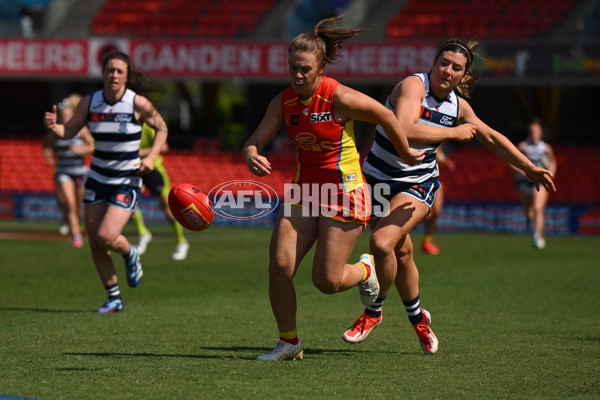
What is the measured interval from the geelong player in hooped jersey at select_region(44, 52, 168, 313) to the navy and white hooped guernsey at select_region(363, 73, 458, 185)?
8.76 ft

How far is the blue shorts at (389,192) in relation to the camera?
22.1ft

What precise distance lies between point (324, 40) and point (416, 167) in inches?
47.7

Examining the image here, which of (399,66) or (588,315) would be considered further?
(399,66)

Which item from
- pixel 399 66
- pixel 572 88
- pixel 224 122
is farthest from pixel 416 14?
pixel 224 122

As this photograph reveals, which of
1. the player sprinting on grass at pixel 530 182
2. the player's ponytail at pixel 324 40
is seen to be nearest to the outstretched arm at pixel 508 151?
the player's ponytail at pixel 324 40

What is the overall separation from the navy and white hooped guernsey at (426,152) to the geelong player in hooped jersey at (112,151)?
2670mm

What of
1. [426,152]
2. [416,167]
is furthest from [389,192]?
[426,152]

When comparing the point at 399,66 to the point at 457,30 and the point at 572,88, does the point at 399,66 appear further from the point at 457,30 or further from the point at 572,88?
the point at 572,88

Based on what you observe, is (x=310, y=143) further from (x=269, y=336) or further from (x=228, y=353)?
(x=269, y=336)

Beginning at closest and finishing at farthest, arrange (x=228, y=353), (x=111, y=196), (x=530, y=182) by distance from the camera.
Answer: (x=228, y=353)
(x=111, y=196)
(x=530, y=182)

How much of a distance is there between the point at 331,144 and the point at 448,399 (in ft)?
6.13

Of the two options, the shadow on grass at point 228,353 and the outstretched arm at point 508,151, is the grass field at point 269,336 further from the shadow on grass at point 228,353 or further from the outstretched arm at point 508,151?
the outstretched arm at point 508,151

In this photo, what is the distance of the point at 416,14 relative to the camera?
85.3 feet

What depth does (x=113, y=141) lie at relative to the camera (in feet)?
28.9
